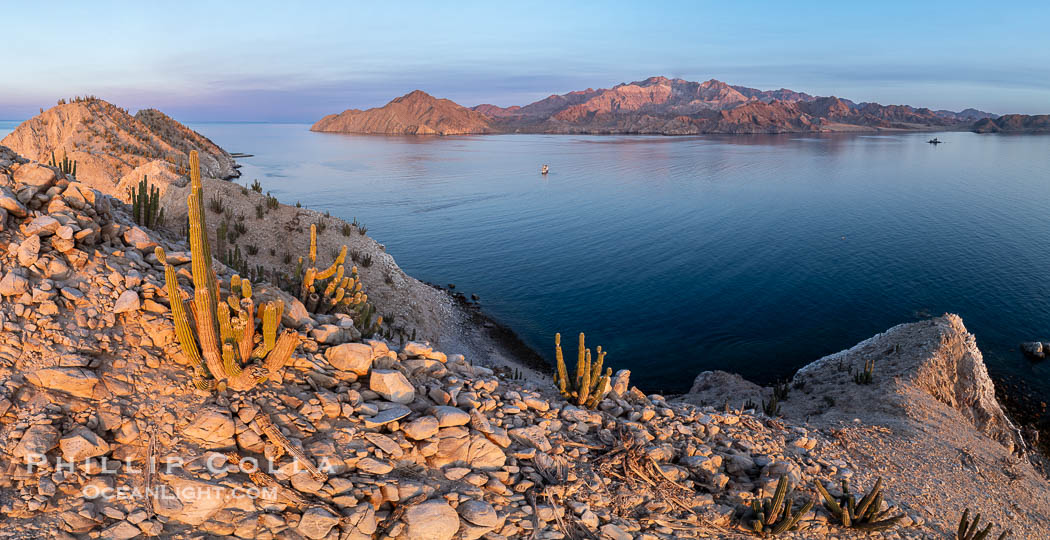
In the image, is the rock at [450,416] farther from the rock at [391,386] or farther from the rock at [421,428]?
the rock at [391,386]

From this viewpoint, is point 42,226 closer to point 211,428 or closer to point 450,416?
point 211,428

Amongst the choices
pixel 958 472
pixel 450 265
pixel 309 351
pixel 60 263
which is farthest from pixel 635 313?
pixel 60 263

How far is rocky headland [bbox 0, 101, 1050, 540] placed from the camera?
521 centimetres

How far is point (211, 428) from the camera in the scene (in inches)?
228

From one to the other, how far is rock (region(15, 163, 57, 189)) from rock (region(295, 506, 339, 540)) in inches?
263

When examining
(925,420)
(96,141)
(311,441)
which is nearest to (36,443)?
(311,441)

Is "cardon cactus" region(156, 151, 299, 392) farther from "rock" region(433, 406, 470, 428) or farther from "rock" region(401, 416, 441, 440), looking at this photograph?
"rock" region(433, 406, 470, 428)

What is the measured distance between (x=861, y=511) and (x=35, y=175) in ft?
43.9

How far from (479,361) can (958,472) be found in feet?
48.1

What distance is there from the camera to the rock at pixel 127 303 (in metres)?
6.61

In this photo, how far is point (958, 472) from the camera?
36.4 feet

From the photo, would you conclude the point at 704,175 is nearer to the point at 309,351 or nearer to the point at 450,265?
the point at 450,265

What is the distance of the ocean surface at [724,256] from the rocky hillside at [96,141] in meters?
15.2

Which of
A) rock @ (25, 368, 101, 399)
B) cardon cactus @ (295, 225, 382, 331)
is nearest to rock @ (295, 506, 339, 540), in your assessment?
rock @ (25, 368, 101, 399)
